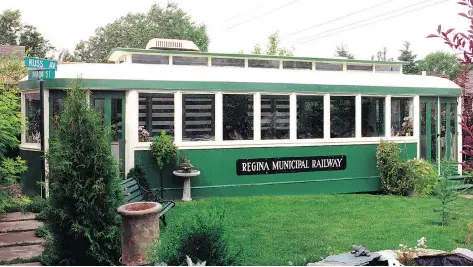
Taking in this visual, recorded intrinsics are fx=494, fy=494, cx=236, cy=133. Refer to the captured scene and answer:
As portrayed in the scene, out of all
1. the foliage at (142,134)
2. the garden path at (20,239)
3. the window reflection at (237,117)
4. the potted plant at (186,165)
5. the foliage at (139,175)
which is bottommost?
the garden path at (20,239)

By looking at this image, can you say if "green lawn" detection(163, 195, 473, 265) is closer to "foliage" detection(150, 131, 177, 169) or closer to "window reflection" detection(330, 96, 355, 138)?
"foliage" detection(150, 131, 177, 169)

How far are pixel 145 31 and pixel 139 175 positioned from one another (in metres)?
44.8

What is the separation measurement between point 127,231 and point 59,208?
0.80 meters

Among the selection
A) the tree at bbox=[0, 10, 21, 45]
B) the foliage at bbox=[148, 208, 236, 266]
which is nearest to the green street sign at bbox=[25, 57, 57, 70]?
the foliage at bbox=[148, 208, 236, 266]

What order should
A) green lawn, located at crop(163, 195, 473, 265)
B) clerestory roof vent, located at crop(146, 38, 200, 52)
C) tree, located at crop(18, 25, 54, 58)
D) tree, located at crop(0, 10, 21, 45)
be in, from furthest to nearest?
1. tree, located at crop(0, 10, 21, 45)
2. tree, located at crop(18, 25, 54, 58)
3. clerestory roof vent, located at crop(146, 38, 200, 52)
4. green lawn, located at crop(163, 195, 473, 265)

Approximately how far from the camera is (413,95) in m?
11.9

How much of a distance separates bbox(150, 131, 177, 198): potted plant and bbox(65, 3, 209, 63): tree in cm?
3994

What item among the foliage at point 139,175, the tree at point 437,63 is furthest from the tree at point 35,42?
the tree at point 437,63

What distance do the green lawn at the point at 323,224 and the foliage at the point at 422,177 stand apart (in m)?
0.49

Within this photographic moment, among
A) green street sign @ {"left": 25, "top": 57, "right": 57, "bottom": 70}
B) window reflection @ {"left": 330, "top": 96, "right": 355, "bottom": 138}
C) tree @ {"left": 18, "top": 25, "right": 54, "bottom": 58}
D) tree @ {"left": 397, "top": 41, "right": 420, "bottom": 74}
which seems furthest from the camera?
tree @ {"left": 397, "top": 41, "right": 420, "bottom": 74}

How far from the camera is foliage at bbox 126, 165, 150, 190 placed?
28.9 feet

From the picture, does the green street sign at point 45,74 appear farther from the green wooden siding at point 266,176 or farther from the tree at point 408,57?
the tree at point 408,57

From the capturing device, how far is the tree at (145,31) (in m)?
50.9

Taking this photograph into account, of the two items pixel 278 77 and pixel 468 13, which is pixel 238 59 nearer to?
pixel 278 77
